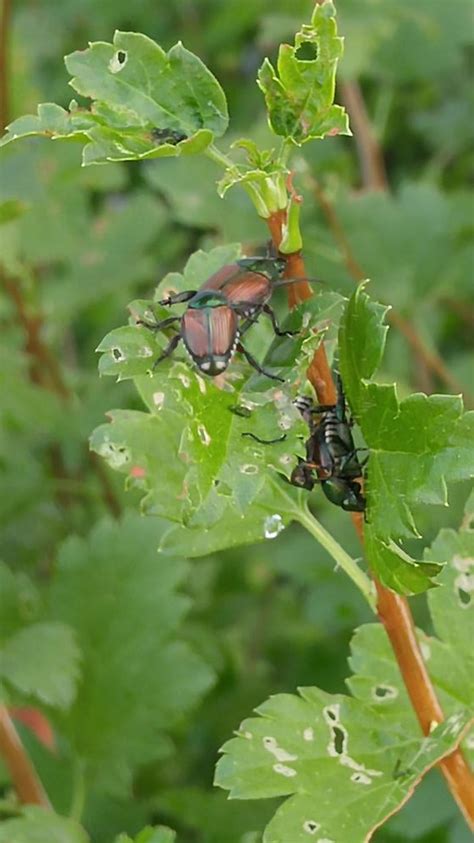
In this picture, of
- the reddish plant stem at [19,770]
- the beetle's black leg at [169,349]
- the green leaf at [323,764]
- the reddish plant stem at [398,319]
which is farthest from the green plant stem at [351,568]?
the reddish plant stem at [398,319]

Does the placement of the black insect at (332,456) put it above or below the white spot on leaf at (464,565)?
above

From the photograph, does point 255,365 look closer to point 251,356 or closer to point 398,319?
point 251,356

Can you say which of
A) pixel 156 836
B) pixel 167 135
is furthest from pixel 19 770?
pixel 167 135

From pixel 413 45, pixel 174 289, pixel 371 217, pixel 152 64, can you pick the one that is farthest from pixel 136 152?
pixel 413 45

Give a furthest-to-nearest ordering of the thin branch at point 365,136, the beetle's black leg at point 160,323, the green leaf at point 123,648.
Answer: the thin branch at point 365,136, the green leaf at point 123,648, the beetle's black leg at point 160,323

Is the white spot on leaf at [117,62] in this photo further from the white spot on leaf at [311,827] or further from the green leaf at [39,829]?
the green leaf at [39,829]

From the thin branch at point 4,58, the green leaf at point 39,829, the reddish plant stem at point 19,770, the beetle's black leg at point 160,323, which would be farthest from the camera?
the thin branch at point 4,58
